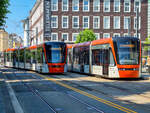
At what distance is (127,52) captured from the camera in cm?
2062

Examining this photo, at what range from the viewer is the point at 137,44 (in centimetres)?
2092

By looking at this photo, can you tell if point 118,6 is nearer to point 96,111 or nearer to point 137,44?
point 137,44

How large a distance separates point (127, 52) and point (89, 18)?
3839 centimetres

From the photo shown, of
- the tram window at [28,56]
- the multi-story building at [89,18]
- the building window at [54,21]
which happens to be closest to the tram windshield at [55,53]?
the tram window at [28,56]

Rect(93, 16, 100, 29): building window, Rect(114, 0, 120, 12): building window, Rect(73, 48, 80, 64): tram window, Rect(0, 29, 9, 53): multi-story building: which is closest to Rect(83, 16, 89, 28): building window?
Rect(93, 16, 100, 29): building window

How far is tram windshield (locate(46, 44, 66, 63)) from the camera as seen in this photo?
2664 centimetres

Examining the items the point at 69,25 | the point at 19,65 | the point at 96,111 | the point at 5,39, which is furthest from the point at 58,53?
the point at 5,39

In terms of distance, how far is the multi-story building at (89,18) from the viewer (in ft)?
191

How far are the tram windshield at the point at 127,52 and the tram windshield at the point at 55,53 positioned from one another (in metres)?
7.24

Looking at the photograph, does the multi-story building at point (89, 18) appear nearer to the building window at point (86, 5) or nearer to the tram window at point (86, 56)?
the building window at point (86, 5)

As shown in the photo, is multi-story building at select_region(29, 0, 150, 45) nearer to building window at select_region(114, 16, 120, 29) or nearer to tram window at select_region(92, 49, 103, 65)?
building window at select_region(114, 16, 120, 29)

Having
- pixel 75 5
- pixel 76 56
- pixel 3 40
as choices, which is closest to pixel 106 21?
pixel 75 5

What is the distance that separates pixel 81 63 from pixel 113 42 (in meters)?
7.37

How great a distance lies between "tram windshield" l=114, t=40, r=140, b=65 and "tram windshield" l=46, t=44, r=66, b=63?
7.24 meters
